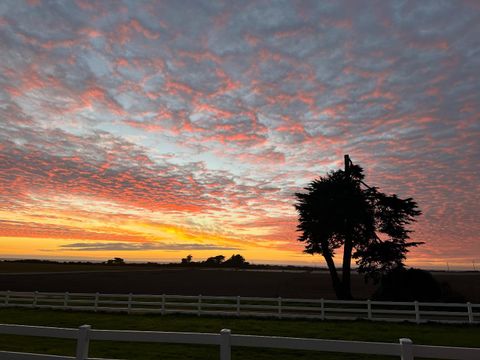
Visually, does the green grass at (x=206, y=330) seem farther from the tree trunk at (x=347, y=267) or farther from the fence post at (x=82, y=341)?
the tree trunk at (x=347, y=267)

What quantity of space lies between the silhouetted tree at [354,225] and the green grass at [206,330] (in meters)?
11.1

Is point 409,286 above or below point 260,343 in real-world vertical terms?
below

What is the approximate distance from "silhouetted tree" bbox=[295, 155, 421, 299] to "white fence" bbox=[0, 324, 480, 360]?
24.6m

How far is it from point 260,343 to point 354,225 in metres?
25.7

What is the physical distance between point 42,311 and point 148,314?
6542 mm

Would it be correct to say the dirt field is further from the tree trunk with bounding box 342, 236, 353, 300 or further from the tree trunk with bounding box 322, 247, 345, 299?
the tree trunk with bounding box 342, 236, 353, 300

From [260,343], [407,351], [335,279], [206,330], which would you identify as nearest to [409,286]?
[335,279]

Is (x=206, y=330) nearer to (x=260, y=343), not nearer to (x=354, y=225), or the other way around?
(x=260, y=343)

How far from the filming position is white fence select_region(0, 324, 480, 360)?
210 inches

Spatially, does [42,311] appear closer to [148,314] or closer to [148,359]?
[148,314]

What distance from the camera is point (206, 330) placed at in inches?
598

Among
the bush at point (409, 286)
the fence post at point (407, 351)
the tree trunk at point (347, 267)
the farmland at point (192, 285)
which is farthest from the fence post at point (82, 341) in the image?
the farmland at point (192, 285)

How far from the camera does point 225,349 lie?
616cm

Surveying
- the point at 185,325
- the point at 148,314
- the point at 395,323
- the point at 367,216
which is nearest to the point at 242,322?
the point at 185,325
